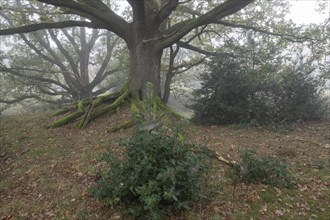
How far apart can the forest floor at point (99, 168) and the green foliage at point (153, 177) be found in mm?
270

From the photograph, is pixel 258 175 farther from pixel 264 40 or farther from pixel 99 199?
pixel 264 40

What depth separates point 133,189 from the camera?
4488mm

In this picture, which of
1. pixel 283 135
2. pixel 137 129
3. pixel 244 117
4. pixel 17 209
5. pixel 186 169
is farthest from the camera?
pixel 244 117

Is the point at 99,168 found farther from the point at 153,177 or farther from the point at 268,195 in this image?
the point at 268,195

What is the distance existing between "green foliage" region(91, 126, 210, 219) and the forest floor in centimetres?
27

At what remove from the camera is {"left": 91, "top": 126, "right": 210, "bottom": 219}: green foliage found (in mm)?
4207

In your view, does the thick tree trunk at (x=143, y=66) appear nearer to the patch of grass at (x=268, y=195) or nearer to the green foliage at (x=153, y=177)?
the green foliage at (x=153, y=177)

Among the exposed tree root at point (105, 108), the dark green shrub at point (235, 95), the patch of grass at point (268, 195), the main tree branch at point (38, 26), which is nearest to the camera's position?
the patch of grass at point (268, 195)

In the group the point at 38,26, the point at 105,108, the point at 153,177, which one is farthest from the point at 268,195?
the point at 38,26

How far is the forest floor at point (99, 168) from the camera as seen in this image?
15.5 ft

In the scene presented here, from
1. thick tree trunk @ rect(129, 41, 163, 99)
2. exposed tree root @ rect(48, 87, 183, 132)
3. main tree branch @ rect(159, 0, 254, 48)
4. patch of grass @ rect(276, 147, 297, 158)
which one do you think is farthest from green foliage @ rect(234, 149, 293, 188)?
thick tree trunk @ rect(129, 41, 163, 99)

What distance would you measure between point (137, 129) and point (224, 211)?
202 cm

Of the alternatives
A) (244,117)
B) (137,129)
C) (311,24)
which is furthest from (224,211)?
(311,24)

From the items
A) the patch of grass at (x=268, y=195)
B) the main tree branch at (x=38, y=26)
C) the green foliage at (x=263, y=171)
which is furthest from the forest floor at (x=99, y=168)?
the main tree branch at (x=38, y=26)
